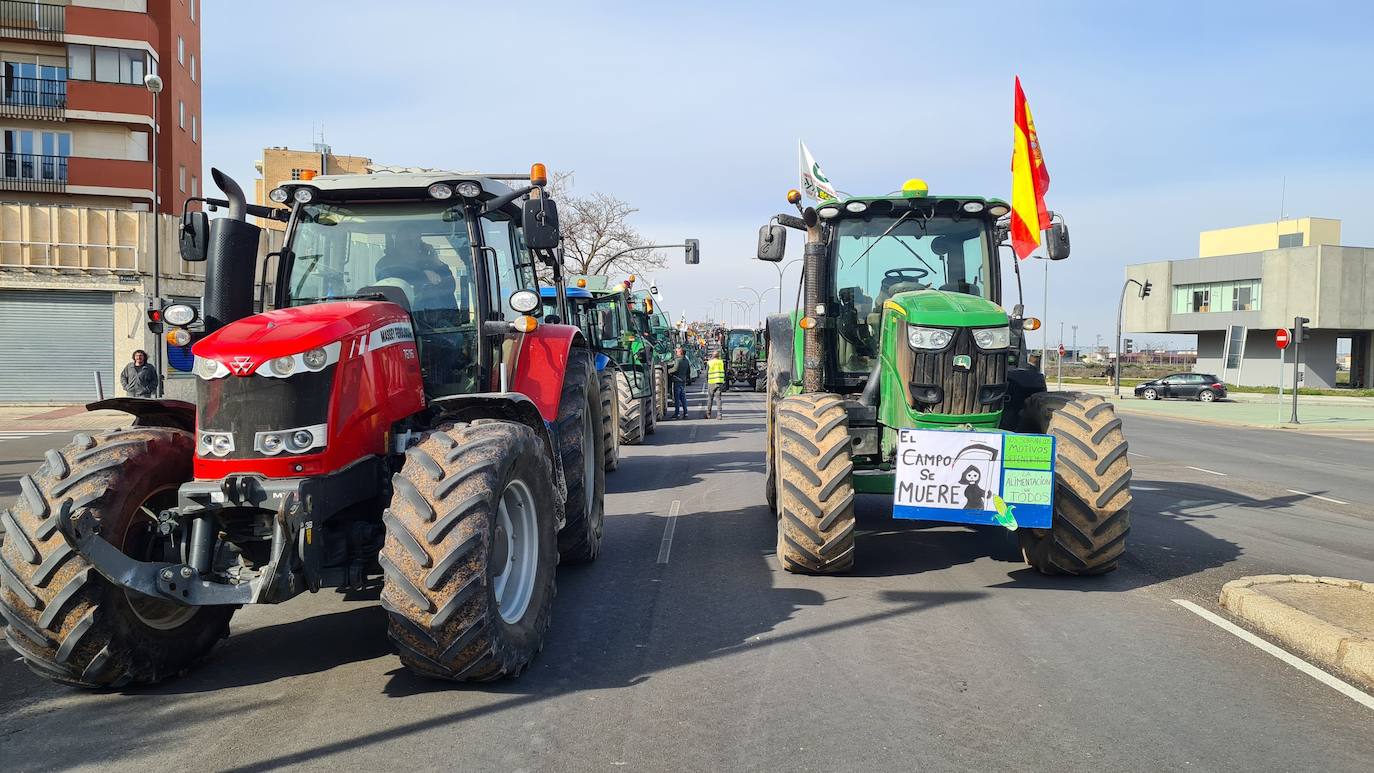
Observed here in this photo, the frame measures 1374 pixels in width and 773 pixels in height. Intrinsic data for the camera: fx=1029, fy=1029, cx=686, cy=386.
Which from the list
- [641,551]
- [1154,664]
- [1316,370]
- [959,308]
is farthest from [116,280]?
[1316,370]

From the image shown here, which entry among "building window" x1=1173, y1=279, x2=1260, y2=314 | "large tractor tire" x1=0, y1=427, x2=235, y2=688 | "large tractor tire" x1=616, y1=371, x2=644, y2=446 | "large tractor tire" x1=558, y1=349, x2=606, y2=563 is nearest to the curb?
"large tractor tire" x1=558, y1=349, x2=606, y2=563

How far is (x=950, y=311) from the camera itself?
7.76 m

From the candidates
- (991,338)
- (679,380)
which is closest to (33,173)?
(679,380)

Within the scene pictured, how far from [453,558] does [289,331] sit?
148 centimetres

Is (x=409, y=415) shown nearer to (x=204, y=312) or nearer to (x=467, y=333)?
(x=467, y=333)

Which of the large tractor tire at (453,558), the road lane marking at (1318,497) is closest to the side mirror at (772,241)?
the large tractor tire at (453,558)

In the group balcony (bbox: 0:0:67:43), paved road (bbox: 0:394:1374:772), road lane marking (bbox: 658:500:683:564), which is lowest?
road lane marking (bbox: 658:500:683:564)

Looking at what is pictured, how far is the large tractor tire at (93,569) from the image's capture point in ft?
15.5

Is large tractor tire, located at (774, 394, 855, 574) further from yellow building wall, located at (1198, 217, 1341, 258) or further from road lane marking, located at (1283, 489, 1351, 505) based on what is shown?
yellow building wall, located at (1198, 217, 1341, 258)

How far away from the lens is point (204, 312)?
233 inches

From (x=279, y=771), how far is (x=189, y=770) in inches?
14.3

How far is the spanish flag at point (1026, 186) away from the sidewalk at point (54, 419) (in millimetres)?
19194

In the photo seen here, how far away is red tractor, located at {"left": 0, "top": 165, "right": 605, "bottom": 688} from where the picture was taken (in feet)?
15.4

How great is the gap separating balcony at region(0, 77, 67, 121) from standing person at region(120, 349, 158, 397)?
3033 centimetres
